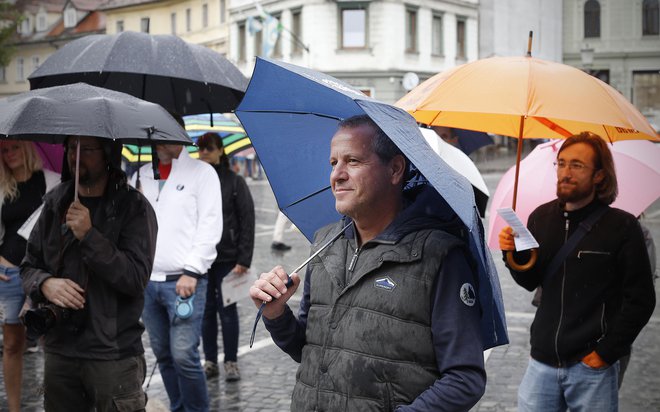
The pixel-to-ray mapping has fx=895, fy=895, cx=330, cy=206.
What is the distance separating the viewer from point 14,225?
19.2 feet

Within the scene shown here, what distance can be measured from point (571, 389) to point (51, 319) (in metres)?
2.33

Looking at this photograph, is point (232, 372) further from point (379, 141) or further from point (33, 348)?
point (379, 141)

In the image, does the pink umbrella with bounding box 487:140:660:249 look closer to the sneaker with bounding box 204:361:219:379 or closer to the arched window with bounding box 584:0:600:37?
the sneaker with bounding box 204:361:219:379

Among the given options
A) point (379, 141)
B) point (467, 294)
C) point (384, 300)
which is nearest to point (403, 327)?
point (384, 300)

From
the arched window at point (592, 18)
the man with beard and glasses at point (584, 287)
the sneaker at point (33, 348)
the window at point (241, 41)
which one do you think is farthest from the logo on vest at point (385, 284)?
the arched window at point (592, 18)

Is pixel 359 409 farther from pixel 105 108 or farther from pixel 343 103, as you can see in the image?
pixel 105 108

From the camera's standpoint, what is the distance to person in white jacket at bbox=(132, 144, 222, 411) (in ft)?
18.0

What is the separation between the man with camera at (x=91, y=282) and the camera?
13.0 ft

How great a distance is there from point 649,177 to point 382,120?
3187mm

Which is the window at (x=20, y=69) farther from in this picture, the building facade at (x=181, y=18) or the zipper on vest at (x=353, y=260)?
the zipper on vest at (x=353, y=260)

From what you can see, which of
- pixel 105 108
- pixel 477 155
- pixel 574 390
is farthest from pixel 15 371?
pixel 477 155

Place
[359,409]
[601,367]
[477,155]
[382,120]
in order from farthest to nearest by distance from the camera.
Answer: [477,155], [601,367], [359,409], [382,120]

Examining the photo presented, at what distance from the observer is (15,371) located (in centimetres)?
570

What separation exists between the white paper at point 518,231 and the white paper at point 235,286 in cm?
324
